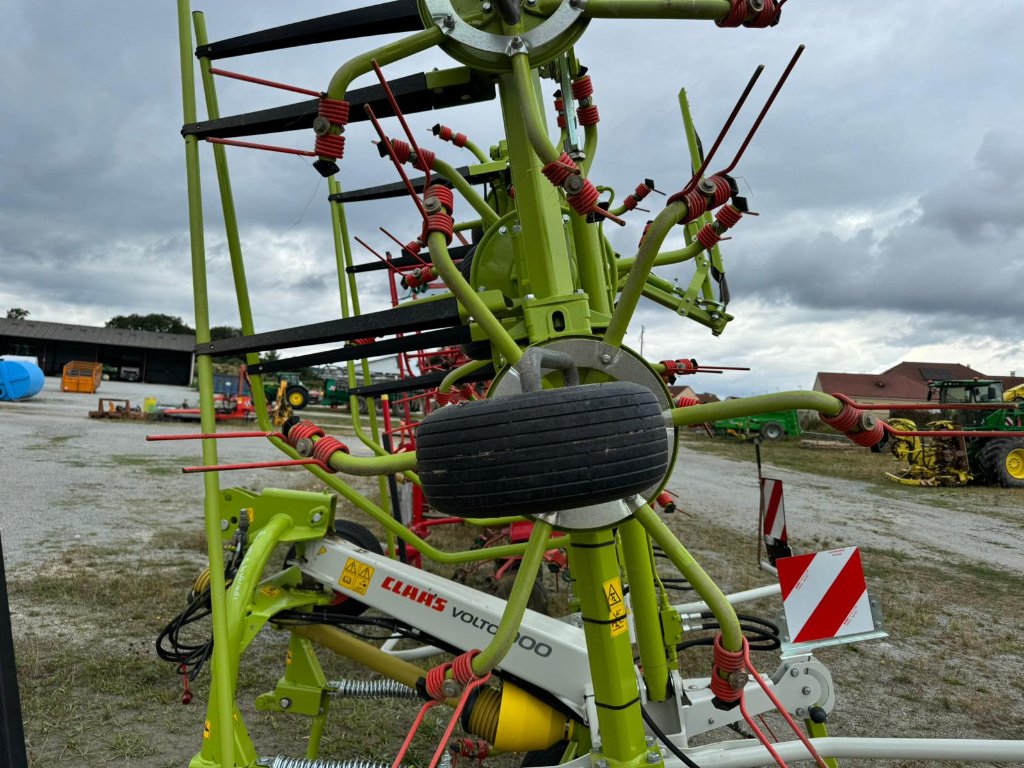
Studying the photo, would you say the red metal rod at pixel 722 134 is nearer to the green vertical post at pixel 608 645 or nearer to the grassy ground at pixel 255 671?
the green vertical post at pixel 608 645

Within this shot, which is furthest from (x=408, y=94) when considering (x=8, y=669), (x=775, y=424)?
(x=775, y=424)

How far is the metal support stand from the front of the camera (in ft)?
4.17

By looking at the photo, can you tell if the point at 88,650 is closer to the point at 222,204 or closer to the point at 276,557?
the point at 276,557

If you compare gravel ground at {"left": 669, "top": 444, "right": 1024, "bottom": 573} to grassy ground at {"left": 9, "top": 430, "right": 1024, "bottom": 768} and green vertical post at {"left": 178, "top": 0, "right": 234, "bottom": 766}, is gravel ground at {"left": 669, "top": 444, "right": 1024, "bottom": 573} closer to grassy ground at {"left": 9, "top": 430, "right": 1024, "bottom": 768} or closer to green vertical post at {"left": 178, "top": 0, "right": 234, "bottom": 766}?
grassy ground at {"left": 9, "top": 430, "right": 1024, "bottom": 768}

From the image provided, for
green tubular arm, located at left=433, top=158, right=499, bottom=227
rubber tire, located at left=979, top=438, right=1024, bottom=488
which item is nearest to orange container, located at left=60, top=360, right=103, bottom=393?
green tubular arm, located at left=433, top=158, right=499, bottom=227

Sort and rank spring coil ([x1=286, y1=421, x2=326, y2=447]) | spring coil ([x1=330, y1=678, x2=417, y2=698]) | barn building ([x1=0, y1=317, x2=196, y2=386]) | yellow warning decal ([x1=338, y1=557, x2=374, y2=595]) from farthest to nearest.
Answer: barn building ([x1=0, y1=317, x2=196, y2=386]) < spring coil ([x1=330, y1=678, x2=417, y2=698]) < yellow warning decal ([x1=338, y1=557, x2=374, y2=595]) < spring coil ([x1=286, y1=421, x2=326, y2=447])

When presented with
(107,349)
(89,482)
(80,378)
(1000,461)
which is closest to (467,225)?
(89,482)

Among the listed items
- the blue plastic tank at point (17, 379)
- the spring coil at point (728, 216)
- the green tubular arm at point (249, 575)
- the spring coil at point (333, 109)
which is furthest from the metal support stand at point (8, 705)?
the blue plastic tank at point (17, 379)

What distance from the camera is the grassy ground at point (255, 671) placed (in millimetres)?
2945

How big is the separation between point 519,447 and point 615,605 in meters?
0.88

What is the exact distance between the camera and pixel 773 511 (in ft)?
10.5

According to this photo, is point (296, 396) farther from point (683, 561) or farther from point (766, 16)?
point (766, 16)

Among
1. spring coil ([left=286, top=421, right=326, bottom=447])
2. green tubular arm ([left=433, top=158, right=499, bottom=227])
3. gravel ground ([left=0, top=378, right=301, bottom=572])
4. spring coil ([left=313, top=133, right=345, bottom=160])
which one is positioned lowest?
gravel ground ([left=0, top=378, right=301, bottom=572])

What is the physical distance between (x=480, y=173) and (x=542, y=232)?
2.38 m
